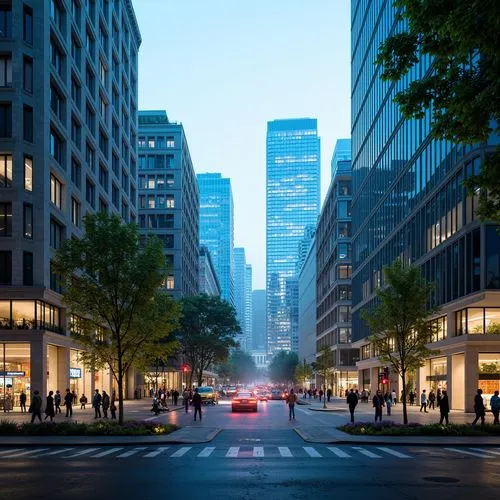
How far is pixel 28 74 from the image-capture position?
161ft

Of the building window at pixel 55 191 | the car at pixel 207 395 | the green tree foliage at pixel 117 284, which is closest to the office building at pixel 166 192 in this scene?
the car at pixel 207 395

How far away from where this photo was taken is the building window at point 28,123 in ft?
160

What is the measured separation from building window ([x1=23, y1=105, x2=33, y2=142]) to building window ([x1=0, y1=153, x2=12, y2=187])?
198 centimetres

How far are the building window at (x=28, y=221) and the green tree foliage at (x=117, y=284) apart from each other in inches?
582

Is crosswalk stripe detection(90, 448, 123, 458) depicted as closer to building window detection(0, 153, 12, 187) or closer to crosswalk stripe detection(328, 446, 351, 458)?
crosswalk stripe detection(328, 446, 351, 458)

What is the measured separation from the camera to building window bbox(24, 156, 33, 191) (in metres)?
48.3

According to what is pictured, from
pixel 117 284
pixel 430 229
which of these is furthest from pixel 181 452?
pixel 430 229

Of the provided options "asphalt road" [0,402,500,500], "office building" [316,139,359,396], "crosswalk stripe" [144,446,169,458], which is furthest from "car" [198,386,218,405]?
"crosswalk stripe" [144,446,169,458]

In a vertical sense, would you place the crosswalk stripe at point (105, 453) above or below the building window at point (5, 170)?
below

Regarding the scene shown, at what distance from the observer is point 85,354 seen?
34781mm

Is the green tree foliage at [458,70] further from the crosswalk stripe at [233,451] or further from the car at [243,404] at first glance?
the car at [243,404]

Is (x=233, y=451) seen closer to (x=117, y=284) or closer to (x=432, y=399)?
(x=117, y=284)

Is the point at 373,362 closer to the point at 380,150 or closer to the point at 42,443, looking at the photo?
the point at 380,150

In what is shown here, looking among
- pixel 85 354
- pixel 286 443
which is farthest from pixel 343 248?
pixel 286 443
